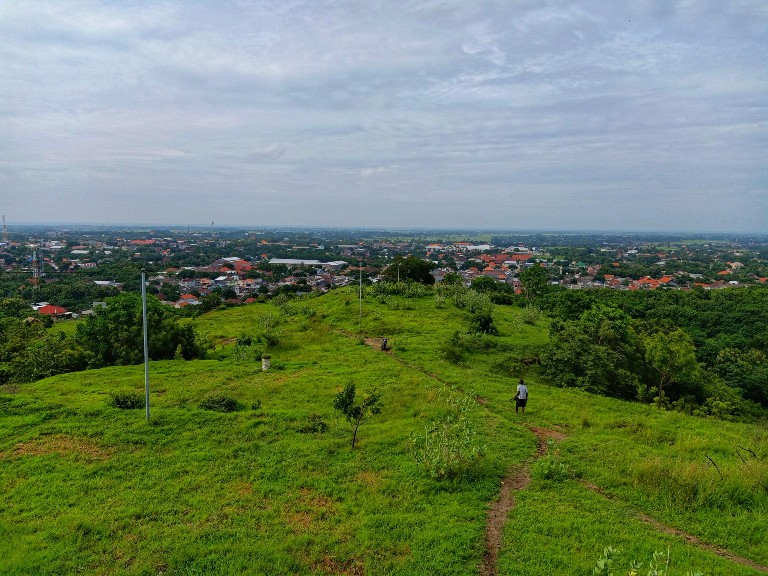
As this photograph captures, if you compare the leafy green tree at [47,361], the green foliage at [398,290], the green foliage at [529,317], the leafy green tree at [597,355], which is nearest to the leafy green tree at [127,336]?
the leafy green tree at [47,361]

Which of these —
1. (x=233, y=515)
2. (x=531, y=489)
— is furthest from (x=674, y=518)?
(x=233, y=515)

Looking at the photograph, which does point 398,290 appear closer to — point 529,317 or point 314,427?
point 529,317

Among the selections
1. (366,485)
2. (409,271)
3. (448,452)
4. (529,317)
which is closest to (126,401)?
(366,485)

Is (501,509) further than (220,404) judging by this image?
No

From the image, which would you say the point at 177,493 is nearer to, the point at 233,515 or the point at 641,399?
the point at 233,515

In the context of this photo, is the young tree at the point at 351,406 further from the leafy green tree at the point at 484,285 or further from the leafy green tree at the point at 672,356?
the leafy green tree at the point at 484,285

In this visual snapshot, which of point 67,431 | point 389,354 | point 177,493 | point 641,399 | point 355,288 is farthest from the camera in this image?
point 355,288

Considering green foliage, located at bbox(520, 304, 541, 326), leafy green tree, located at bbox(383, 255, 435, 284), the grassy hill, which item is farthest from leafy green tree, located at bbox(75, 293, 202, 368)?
leafy green tree, located at bbox(383, 255, 435, 284)

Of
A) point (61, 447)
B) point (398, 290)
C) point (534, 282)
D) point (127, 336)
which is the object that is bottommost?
point (61, 447)
